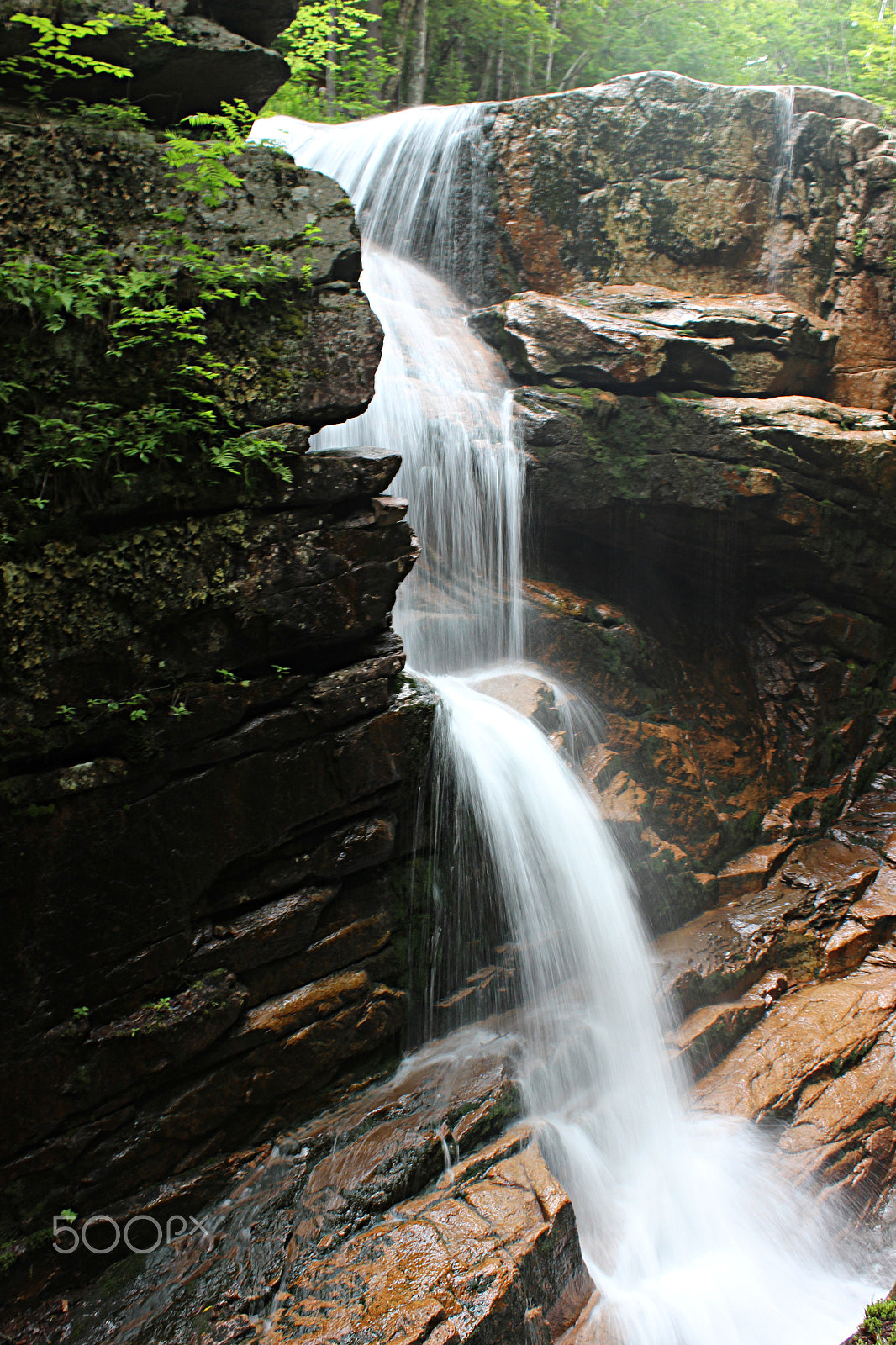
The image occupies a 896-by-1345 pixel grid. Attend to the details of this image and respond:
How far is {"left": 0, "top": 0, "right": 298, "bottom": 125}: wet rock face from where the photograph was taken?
462cm

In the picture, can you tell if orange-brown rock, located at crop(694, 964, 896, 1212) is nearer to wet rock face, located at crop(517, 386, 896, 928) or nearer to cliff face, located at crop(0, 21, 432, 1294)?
wet rock face, located at crop(517, 386, 896, 928)

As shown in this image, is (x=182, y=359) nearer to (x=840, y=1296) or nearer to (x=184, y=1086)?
(x=184, y=1086)

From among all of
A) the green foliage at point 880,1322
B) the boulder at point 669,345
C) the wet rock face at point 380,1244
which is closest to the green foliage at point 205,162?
the boulder at point 669,345

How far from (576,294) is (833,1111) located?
8333 mm

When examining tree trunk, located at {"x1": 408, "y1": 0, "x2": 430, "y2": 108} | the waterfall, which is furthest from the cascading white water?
tree trunk, located at {"x1": 408, "y1": 0, "x2": 430, "y2": 108}

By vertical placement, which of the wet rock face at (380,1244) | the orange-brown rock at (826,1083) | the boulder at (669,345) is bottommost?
the orange-brown rock at (826,1083)

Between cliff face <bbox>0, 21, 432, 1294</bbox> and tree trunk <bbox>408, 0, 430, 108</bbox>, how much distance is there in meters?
11.6

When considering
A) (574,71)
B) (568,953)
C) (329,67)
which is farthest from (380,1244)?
(574,71)

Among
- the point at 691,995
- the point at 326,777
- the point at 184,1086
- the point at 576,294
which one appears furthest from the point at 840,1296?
the point at 576,294

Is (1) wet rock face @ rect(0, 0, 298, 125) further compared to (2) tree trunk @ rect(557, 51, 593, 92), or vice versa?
(2) tree trunk @ rect(557, 51, 593, 92)

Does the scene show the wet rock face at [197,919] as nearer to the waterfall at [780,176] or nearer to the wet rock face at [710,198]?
the wet rock face at [710,198]

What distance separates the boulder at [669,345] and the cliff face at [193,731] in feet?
11.5

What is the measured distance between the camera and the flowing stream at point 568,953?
4.46m

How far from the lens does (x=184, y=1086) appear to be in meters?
4.20
